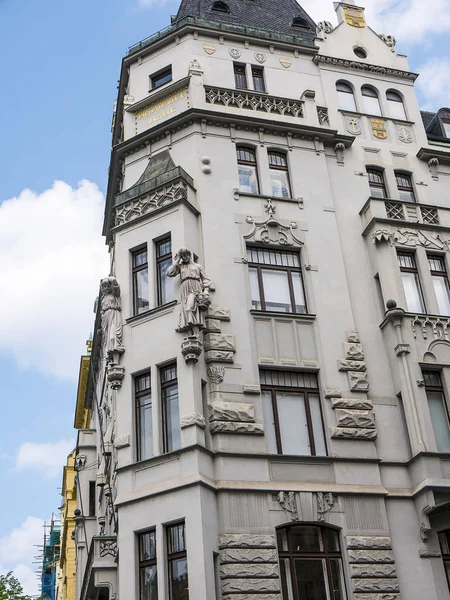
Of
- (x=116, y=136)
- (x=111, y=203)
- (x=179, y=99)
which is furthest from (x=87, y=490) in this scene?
(x=179, y=99)

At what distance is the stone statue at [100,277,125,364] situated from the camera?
25.0 meters

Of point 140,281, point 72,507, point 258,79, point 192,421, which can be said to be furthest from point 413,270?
point 72,507

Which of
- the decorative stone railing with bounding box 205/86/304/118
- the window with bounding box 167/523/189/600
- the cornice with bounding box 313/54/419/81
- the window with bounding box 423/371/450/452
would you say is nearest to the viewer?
the window with bounding box 167/523/189/600

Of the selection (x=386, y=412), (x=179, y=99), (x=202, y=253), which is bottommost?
(x=386, y=412)

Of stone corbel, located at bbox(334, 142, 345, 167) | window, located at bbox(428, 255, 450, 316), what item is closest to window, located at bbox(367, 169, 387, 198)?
stone corbel, located at bbox(334, 142, 345, 167)

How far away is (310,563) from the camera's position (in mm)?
22391

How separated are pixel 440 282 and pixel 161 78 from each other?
1337 centimetres

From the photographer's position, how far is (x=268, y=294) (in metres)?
26.4

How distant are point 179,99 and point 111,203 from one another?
199 inches

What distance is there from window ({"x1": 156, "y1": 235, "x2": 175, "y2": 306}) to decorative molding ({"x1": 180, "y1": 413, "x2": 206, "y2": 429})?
4.29 m

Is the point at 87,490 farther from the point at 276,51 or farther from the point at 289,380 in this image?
the point at 276,51

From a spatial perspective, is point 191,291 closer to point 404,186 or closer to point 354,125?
point 404,186

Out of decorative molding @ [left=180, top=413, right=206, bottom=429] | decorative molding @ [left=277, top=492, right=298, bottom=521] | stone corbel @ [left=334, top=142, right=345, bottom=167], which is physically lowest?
decorative molding @ [left=277, top=492, right=298, bottom=521]

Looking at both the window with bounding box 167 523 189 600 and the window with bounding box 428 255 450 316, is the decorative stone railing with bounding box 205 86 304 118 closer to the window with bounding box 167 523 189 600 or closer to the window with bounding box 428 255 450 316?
the window with bounding box 428 255 450 316
